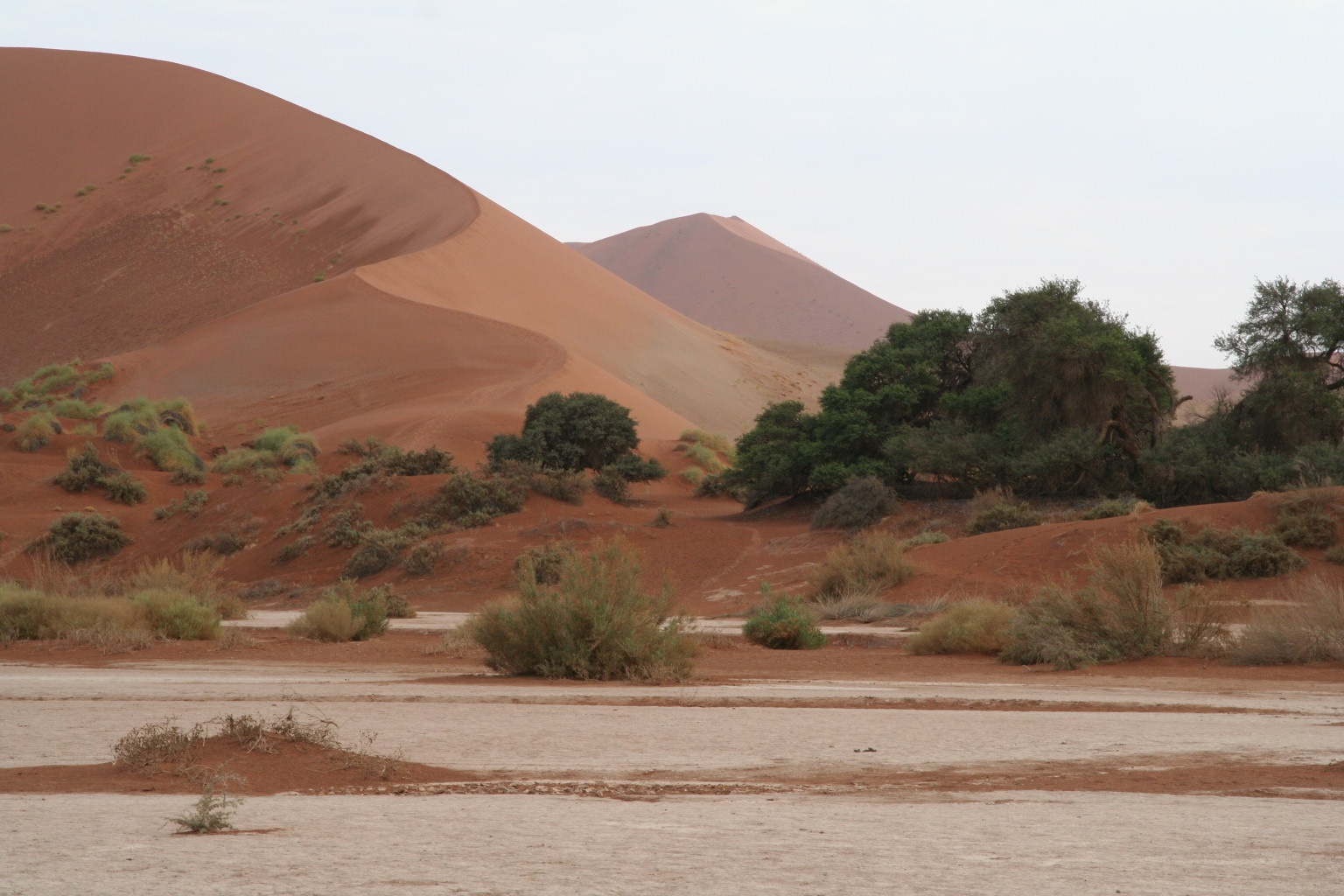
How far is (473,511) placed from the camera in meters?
33.0

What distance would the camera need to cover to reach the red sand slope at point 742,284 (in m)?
149

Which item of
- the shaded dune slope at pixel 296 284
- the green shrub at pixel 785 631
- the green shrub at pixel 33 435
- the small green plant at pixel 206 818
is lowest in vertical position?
the green shrub at pixel 785 631

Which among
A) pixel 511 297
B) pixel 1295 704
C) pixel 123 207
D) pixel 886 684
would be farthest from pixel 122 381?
pixel 1295 704

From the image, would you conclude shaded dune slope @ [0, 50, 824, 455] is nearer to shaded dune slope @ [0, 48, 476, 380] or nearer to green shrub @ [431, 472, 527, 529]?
shaded dune slope @ [0, 48, 476, 380]

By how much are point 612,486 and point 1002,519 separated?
43.0 feet

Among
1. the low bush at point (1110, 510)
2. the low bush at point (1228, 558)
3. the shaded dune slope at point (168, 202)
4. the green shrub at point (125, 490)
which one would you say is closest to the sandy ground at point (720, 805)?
the low bush at point (1228, 558)

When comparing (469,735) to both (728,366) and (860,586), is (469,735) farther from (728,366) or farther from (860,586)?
(728,366)

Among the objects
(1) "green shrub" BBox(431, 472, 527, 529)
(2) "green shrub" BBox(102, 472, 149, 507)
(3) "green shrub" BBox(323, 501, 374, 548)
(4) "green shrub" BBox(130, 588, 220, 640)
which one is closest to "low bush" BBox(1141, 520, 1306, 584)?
(4) "green shrub" BBox(130, 588, 220, 640)

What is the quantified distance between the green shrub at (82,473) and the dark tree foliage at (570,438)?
1287cm

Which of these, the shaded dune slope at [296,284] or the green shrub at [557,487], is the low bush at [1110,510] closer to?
the green shrub at [557,487]

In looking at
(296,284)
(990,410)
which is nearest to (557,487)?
(990,410)

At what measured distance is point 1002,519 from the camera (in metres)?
27.2

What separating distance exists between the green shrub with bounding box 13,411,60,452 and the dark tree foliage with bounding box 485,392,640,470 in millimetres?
17137

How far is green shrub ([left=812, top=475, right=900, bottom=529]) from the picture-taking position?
3002 centimetres
